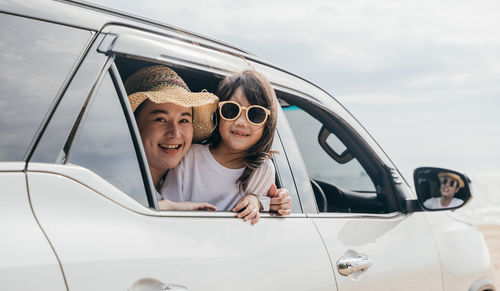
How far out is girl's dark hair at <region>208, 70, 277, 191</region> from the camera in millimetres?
2416

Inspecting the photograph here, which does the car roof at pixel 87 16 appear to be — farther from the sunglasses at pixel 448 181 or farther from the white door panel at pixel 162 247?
the sunglasses at pixel 448 181

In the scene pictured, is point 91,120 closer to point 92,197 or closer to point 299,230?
point 92,197

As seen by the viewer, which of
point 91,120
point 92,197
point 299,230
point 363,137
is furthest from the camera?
point 363,137

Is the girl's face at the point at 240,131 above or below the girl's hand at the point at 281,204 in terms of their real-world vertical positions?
above

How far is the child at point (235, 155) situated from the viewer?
7.64ft

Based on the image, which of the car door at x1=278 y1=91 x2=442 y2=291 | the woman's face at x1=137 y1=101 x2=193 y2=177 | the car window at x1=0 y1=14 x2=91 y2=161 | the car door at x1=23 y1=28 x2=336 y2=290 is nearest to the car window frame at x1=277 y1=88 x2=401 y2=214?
the car door at x1=278 y1=91 x2=442 y2=291

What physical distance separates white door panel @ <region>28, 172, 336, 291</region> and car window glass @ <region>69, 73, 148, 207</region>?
10 cm

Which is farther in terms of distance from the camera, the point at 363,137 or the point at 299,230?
the point at 363,137

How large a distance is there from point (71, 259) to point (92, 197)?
19 centimetres

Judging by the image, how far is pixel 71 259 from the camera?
131 centimetres

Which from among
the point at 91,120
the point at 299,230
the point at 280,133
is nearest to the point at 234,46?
the point at 280,133

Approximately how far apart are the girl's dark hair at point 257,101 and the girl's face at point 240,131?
20mm

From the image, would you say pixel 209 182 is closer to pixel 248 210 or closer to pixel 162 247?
pixel 248 210

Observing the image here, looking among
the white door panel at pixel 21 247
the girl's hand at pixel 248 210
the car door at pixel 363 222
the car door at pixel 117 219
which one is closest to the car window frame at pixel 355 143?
the car door at pixel 363 222
